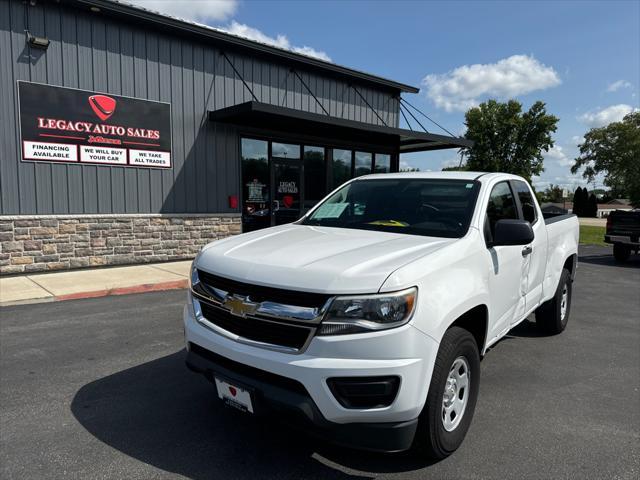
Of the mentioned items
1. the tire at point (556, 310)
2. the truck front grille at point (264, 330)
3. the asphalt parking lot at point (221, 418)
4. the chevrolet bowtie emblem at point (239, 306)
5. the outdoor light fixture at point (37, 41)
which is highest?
the outdoor light fixture at point (37, 41)

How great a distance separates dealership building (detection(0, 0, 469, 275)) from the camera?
8.92 m

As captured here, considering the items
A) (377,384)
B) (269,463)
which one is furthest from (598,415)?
(269,463)

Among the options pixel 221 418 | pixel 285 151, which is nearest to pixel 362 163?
pixel 285 151

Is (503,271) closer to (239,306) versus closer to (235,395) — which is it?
(239,306)

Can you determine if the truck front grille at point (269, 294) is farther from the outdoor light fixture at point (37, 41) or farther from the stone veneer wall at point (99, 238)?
the outdoor light fixture at point (37, 41)

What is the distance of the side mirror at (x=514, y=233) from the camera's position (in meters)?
3.17

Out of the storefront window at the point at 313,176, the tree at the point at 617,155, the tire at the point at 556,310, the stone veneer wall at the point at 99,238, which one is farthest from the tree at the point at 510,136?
the tire at the point at 556,310

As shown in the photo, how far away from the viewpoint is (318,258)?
8.80ft

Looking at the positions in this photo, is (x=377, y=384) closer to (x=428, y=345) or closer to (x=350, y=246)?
(x=428, y=345)

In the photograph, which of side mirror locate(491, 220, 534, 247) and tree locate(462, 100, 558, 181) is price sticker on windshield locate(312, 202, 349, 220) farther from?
→ tree locate(462, 100, 558, 181)

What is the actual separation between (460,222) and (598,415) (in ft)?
6.02

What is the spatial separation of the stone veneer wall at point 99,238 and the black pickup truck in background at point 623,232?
35.2 feet

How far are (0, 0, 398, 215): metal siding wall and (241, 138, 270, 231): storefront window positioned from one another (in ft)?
1.26

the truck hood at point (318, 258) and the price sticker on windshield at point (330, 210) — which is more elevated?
the price sticker on windshield at point (330, 210)
